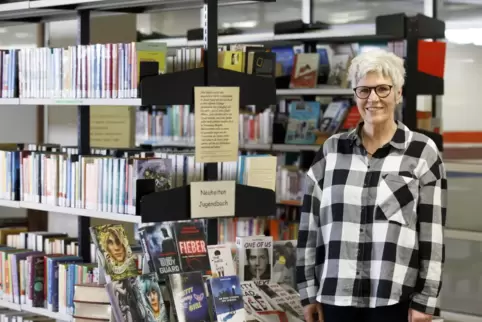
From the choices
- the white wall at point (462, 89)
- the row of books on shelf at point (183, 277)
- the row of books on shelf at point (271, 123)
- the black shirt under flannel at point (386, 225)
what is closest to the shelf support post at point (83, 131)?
the row of books on shelf at point (183, 277)

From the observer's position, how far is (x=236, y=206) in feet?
15.2

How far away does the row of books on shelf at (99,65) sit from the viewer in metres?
4.70

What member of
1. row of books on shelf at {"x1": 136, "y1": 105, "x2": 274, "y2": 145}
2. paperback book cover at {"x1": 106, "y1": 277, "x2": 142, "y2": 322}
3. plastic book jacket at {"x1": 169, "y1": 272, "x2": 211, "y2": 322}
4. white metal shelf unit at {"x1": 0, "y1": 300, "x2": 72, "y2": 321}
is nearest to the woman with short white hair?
plastic book jacket at {"x1": 169, "y1": 272, "x2": 211, "y2": 322}

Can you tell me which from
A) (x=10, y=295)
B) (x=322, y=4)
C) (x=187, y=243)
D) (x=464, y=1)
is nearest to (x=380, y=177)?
(x=187, y=243)

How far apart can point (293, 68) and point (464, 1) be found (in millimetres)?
1635

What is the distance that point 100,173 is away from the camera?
5.04 metres

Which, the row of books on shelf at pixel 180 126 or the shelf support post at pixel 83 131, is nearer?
the shelf support post at pixel 83 131

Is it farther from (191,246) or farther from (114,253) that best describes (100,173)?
(191,246)

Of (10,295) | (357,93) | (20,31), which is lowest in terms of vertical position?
(10,295)

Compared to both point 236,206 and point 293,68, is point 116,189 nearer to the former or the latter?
point 236,206

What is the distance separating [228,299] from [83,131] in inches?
71.7

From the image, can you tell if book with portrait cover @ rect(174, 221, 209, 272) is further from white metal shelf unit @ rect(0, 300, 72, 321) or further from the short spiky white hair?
white metal shelf unit @ rect(0, 300, 72, 321)

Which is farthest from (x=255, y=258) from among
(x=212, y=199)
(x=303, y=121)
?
(x=303, y=121)

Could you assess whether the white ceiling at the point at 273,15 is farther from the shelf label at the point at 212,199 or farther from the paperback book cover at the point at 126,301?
the paperback book cover at the point at 126,301
